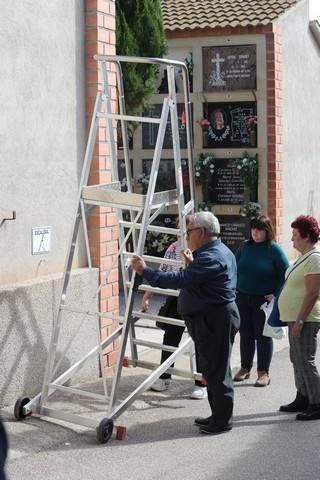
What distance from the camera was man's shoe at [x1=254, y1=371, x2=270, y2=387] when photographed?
7988 millimetres

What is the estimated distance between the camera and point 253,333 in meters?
8.21

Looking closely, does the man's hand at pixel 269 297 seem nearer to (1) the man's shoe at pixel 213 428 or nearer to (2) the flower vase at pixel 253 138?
(1) the man's shoe at pixel 213 428

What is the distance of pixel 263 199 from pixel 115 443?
767cm

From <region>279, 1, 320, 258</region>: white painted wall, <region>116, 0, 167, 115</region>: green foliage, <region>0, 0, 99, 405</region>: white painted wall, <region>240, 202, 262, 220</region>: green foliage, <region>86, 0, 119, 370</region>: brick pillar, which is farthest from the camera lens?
<region>279, 1, 320, 258</region>: white painted wall

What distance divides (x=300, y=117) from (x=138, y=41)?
3920mm

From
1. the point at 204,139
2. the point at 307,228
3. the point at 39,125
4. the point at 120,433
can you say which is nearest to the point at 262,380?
the point at 307,228

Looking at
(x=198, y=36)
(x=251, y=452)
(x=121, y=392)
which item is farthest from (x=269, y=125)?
(x=251, y=452)

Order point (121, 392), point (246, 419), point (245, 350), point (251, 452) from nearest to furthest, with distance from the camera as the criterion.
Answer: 1. point (251, 452)
2. point (246, 419)
3. point (121, 392)
4. point (245, 350)

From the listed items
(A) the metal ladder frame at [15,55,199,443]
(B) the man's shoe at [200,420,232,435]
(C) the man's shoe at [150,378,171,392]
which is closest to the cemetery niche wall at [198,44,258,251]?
(C) the man's shoe at [150,378,171,392]

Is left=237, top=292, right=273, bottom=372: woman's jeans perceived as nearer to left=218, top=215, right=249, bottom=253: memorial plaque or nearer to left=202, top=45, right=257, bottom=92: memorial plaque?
left=218, top=215, right=249, bottom=253: memorial plaque

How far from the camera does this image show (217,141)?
13.4 meters

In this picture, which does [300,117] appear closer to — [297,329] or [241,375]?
[241,375]

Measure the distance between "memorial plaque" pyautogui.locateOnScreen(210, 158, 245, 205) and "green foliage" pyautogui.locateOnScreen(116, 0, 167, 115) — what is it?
5.77ft

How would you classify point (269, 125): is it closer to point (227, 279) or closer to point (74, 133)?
point (74, 133)
